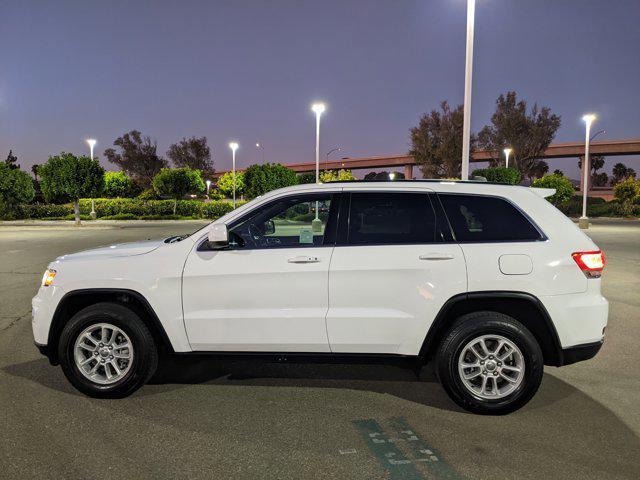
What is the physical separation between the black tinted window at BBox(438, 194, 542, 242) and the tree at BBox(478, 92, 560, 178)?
70.8 metres

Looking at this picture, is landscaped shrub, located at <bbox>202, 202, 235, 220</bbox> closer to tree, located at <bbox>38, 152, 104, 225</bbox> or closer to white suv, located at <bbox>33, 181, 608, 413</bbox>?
tree, located at <bbox>38, 152, 104, 225</bbox>

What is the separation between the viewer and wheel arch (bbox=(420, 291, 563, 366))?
4.10 meters

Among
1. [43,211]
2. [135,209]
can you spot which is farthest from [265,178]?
[43,211]

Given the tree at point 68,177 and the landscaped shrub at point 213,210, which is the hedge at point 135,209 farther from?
the tree at point 68,177

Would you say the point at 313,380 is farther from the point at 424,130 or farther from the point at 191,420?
the point at 424,130

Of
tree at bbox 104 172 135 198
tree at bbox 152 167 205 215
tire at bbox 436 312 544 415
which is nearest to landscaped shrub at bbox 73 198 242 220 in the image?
tree at bbox 152 167 205 215

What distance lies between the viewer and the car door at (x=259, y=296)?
4.20 meters

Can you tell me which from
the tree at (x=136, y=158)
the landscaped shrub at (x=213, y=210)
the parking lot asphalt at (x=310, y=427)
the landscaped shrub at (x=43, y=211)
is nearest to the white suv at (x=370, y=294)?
the parking lot asphalt at (x=310, y=427)

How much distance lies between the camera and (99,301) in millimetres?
4629

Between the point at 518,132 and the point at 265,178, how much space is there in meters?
40.2

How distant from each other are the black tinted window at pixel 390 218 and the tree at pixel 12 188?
4305 centimetres

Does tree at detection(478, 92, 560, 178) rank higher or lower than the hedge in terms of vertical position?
higher

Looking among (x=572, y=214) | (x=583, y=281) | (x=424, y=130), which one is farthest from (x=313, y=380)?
(x=424, y=130)

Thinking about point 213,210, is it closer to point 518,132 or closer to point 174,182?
point 174,182
